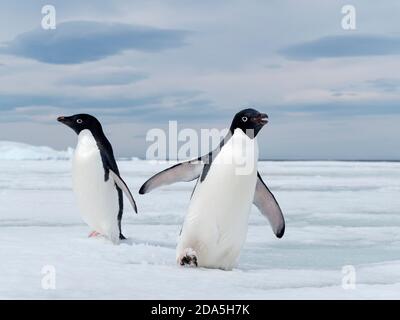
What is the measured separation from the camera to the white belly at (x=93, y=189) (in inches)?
221

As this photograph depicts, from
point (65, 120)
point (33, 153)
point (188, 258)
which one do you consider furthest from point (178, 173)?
point (33, 153)

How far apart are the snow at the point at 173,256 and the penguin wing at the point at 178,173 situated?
0.58m

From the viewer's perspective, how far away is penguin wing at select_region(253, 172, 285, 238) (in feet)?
15.8

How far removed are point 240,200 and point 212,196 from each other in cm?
20

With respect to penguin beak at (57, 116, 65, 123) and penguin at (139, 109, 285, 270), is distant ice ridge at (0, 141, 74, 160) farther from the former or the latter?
penguin at (139, 109, 285, 270)

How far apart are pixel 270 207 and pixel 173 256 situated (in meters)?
0.85

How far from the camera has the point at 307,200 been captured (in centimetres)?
1145

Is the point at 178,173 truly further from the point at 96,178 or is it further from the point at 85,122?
the point at 85,122

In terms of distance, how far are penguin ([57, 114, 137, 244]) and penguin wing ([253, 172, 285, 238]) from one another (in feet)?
4.35
